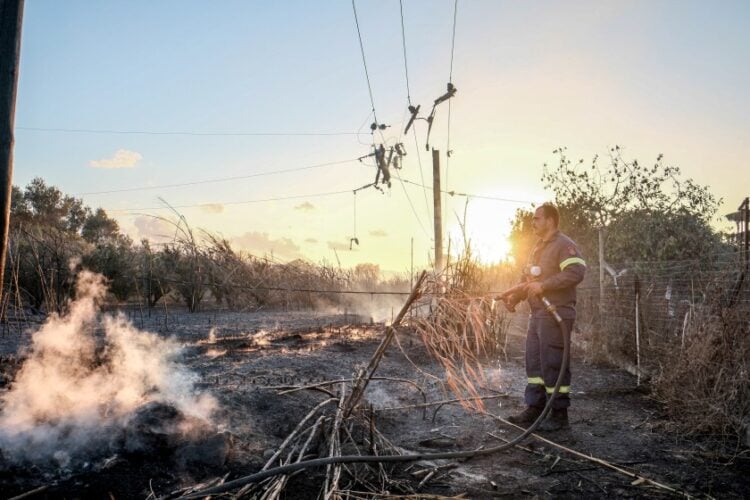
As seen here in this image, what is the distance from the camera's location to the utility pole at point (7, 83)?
416 centimetres

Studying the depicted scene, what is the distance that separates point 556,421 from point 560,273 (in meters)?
1.56

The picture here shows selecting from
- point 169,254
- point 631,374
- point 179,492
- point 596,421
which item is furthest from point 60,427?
point 169,254

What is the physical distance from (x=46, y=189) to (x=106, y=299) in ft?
91.9

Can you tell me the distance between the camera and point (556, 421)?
534 centimetres

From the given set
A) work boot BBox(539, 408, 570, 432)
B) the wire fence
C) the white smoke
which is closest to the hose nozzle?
work boot BBox(539, 408, 570, 432)

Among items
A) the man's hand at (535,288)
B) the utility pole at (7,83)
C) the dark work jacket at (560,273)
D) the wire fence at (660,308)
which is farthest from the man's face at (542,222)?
the utility pole at (7,83)

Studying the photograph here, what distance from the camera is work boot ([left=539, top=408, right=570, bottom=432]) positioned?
17.4 ft

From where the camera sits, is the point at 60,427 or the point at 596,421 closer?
the point at 60,427

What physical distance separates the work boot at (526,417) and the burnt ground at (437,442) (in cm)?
16

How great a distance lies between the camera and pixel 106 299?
59.4 feet

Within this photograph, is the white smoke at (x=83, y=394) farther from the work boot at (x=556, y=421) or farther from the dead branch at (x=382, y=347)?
the work boot at (x=556, y=421)

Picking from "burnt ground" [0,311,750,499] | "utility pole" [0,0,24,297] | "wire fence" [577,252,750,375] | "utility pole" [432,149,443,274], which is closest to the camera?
"burnt ground" [0,311,750,499]

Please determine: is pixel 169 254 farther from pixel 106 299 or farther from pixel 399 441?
pixel 399 441

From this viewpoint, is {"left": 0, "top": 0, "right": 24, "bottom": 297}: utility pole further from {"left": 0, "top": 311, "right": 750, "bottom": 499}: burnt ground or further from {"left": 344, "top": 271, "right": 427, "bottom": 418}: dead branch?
{"left": 344, "top": 271, "right": 427, "bottom": 418}: dead branch
